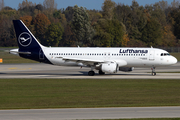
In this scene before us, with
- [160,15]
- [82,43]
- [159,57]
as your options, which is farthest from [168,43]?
[159,57]

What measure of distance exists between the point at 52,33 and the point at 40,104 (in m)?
130

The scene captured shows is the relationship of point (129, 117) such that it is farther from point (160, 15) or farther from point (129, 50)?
point (160, 15)

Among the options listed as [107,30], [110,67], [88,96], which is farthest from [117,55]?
[107,30]

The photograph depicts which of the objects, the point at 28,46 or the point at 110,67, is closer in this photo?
the point at 110,67

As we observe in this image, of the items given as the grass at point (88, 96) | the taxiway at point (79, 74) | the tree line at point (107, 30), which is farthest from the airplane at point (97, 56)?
the tree line at point (107, 30)

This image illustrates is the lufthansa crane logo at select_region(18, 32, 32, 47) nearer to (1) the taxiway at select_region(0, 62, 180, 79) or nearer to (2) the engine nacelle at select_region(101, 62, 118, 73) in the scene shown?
(1) the taxiway at select_region(0, 62, 180, 79)

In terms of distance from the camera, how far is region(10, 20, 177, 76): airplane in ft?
134

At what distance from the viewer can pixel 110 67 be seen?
39094mm

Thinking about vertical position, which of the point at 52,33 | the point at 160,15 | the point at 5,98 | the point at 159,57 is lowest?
the point at 5,98

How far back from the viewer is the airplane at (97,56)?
4091 cm

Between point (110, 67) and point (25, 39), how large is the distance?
47.3 feet

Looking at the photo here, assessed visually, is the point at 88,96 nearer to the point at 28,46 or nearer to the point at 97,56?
the point at 97,56

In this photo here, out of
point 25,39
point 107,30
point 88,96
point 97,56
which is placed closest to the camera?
point 88,96

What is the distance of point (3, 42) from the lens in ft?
511
